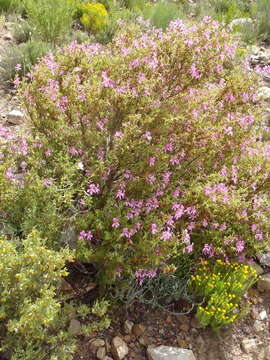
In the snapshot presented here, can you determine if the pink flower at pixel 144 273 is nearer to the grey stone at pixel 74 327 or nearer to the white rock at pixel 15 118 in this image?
the grey stone at pixel 74 327

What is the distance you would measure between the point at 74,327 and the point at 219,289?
1148mm

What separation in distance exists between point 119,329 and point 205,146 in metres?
1.53

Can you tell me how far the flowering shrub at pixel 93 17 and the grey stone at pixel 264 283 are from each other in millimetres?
4460

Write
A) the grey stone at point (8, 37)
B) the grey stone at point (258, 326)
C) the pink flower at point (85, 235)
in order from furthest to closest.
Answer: the grey stone at point (8, 37) < the grey stone at point (258, 326) < the pink flower at point (85, 235)

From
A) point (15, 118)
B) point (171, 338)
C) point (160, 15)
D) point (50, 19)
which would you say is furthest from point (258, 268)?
point (160, 15)

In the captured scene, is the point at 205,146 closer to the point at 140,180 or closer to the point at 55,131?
the point at 140,180

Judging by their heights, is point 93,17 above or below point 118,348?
above

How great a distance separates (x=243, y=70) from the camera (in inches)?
154

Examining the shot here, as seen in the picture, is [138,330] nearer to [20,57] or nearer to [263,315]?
[263,315]

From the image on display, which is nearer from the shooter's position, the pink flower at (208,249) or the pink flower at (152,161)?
the pink flower at (152,161)

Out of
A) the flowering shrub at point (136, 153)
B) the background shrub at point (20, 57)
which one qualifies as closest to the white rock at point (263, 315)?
the flowering shrub at point (136, 153)

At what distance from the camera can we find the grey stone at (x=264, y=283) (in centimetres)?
396

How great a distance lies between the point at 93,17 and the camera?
662 cm

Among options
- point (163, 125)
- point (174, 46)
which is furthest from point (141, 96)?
point (174, 46)
